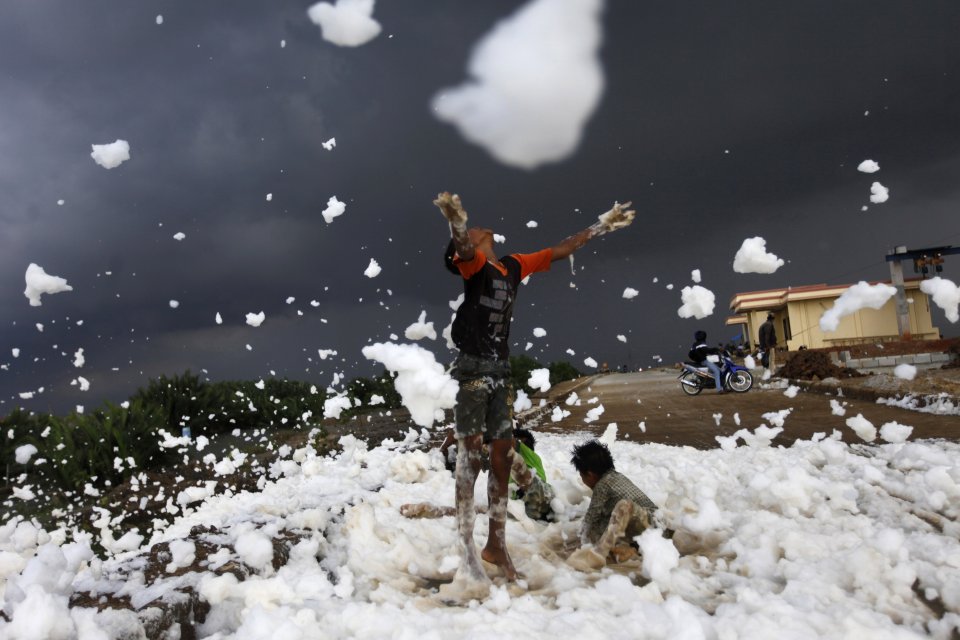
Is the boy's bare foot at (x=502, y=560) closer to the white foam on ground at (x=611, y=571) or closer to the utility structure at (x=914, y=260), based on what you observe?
the white foam on ground at (x=611, y=571)

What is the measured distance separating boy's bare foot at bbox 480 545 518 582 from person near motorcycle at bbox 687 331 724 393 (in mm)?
12451

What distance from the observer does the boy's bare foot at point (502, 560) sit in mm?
3148

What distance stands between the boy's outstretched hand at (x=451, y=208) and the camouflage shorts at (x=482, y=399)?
76cm

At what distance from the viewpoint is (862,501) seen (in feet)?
13.3

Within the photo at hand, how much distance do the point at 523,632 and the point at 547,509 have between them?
77.8 inches

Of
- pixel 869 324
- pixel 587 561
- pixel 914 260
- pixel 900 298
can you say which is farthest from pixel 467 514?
pixel 869 324

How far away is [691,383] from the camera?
15.2m

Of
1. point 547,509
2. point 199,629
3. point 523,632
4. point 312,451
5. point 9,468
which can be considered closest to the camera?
point 523,632

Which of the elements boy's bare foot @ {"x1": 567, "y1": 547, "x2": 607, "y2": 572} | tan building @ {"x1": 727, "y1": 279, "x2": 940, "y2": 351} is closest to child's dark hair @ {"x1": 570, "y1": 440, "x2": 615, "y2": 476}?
boy's bare foot @ {"x1": 567, "y1": 547, "x2": 607, "y2": 572}

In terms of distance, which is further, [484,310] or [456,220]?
[484,310]

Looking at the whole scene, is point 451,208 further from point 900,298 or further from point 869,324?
point 869,324

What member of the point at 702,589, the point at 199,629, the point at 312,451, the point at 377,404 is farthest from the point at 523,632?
the point at 377,404

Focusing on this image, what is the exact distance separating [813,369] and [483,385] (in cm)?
1450

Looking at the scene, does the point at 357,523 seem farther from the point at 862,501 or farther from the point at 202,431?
the point at 202,431
